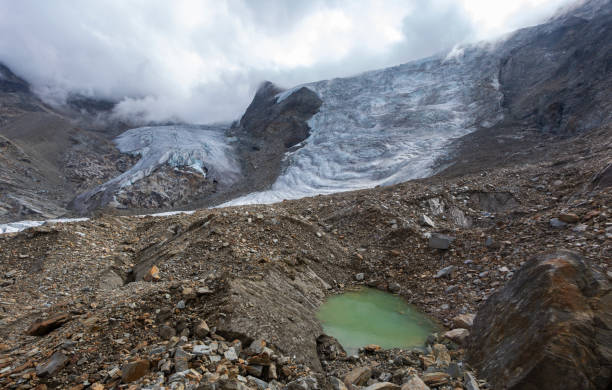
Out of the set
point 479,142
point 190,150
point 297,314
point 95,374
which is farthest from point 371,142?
point 95,374

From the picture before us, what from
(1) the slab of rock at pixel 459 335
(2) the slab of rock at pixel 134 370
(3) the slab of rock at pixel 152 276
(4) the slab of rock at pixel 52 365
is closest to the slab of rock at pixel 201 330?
(2) the slab of rock at pixel 134 370

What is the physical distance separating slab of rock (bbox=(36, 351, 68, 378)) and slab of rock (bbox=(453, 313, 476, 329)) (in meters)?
4.73

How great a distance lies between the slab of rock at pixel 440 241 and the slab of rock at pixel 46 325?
6.54 meters

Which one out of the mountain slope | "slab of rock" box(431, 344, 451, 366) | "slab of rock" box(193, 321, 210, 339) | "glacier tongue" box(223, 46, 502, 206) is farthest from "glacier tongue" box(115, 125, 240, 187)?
"slab of rock" box(431, 344, 451, 366)

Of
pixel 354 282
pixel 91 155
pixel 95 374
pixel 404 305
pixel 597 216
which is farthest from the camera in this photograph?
pixel 91 155

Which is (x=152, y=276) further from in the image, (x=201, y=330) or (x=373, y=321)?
(x=373, y=321)

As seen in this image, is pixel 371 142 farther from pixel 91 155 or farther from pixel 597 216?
pixel 91 155

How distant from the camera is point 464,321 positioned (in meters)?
4.53

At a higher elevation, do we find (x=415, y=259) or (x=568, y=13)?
(x=568, y=13)

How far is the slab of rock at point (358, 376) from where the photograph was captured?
320 cm

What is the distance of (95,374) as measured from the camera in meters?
2.89

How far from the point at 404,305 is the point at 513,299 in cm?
263

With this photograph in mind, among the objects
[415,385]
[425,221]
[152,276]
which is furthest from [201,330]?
[425,221]

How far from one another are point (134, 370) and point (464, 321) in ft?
13.6
